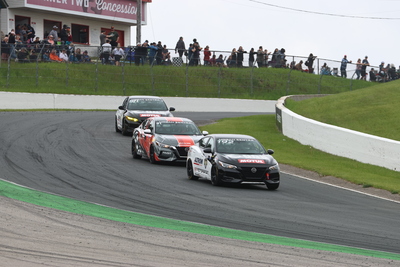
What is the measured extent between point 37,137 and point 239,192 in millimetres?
11557

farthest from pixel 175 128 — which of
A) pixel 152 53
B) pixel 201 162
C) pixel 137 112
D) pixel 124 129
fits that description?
pixel 152 53

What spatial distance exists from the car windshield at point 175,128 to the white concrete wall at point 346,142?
183 inches

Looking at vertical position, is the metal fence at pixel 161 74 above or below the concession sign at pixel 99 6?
below

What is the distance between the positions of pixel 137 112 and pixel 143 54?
15721mm

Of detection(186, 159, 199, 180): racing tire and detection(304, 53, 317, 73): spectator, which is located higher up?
detection(304, 53, 317, 73): spectator

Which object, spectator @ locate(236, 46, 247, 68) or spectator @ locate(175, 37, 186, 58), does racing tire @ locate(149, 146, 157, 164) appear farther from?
spectator @ locate(236, 46, 247, 68)

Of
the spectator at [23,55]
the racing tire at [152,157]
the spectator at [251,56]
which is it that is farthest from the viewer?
the spectator at [251,56]

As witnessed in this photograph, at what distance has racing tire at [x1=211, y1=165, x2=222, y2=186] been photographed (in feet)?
54.8

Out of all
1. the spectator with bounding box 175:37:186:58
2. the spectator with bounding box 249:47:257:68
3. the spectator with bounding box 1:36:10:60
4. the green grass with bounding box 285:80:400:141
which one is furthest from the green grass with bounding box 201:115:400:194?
the spectator with bounding box 249:47:257:68

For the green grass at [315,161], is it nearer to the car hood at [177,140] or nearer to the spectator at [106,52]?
the car hood at [177,140]

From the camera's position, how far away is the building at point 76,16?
1860 inches

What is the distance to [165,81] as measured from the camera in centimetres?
4491

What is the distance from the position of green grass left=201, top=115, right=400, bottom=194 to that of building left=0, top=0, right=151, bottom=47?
19.4m

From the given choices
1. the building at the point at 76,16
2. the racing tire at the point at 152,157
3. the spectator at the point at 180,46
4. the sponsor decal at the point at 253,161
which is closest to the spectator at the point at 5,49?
the building at the point at 76,16
